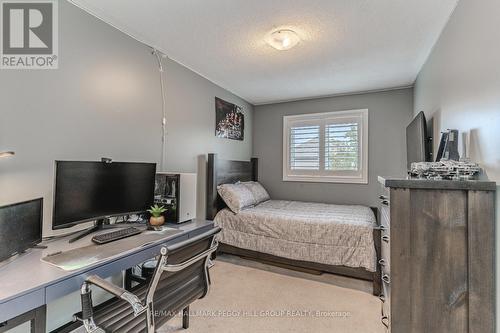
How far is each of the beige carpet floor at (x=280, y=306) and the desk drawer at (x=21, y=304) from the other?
42.2 inches

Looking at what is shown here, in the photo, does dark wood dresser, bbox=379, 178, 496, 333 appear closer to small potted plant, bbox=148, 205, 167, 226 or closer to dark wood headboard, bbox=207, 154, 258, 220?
small potted plant, bbox=148, 205, 167, 226

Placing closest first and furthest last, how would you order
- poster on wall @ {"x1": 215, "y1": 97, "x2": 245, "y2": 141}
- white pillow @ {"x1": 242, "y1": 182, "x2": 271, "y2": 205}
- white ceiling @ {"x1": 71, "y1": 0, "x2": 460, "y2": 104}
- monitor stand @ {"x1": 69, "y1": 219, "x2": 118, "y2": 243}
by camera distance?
monitor stand @ {"x1": 69, "y1": 219, "x2": 118, "y2": 243}, white ceiling @ {"x1": 71, "y1": 0, "x2": 460, "y2": 104}, poster on wall @ {"x1": 215, "y1": 97, "x2": 245, "y2": 141}, white pillow @ {"x1": 242, "y1": 182, "x2": 271, "y2": 205}

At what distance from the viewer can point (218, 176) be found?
340cm

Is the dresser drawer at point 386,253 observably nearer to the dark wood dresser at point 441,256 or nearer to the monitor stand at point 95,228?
the dark wood dresser at point 441,256

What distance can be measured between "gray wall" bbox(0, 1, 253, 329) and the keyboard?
0.41 m

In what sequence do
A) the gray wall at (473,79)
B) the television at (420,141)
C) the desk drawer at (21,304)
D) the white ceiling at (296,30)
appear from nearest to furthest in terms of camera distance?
the desk drawer at (21,304) → the gray wall at (473,79) → the white ceiling at (296,30) → the television at (420,141)

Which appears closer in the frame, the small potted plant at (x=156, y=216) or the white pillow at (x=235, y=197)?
the small potted plant at (x=156, y=216)

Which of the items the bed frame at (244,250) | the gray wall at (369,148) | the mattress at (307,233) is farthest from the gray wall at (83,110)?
the gray wall at (369,148)

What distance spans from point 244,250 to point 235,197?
2.26 ft

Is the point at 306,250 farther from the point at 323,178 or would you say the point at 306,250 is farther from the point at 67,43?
the point at 67,43

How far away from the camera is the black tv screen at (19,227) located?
4.04 feet

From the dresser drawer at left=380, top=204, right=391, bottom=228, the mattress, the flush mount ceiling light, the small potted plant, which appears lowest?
the mattress

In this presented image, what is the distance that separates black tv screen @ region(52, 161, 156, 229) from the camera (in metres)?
1.55
